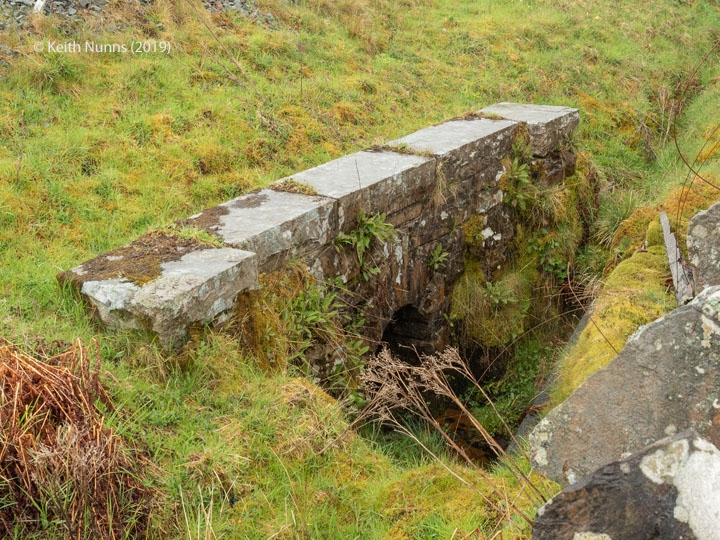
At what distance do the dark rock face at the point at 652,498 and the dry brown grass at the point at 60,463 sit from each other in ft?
4.87

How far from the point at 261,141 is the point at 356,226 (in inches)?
89.3

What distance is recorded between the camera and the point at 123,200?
5348mm

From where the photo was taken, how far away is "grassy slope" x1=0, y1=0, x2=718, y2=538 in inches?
112

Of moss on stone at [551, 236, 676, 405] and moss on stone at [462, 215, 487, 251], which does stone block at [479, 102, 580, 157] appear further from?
moss on stone at [551, 236, 676, 405]

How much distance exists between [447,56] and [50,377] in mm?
9311

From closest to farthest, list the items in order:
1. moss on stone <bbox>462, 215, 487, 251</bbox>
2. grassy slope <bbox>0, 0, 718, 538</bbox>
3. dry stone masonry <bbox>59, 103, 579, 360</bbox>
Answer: grassy slope <bbox>0, 0, 718, 538</bbox> < dry stone masonry <bbox>59, 103, 579, 360</bbox> < moss on stone <bbox>462, 215, 487, 251</bbox>

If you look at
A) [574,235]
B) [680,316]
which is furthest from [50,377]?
[574,235]

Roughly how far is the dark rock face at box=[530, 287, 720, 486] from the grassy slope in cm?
63

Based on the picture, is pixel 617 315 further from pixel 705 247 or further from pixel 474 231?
pixel 474 231

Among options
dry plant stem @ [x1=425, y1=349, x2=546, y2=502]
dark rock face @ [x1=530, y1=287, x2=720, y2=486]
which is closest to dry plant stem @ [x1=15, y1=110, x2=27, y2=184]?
dry plant stem @ [x1=425, y1=349, x2=546, y2=502]

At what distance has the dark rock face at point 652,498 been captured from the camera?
152 cm

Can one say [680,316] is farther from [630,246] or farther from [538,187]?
[538,187]

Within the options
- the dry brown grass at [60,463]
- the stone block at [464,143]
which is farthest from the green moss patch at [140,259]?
the stone block at [464,143]

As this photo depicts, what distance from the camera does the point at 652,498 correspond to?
5.15 feet
